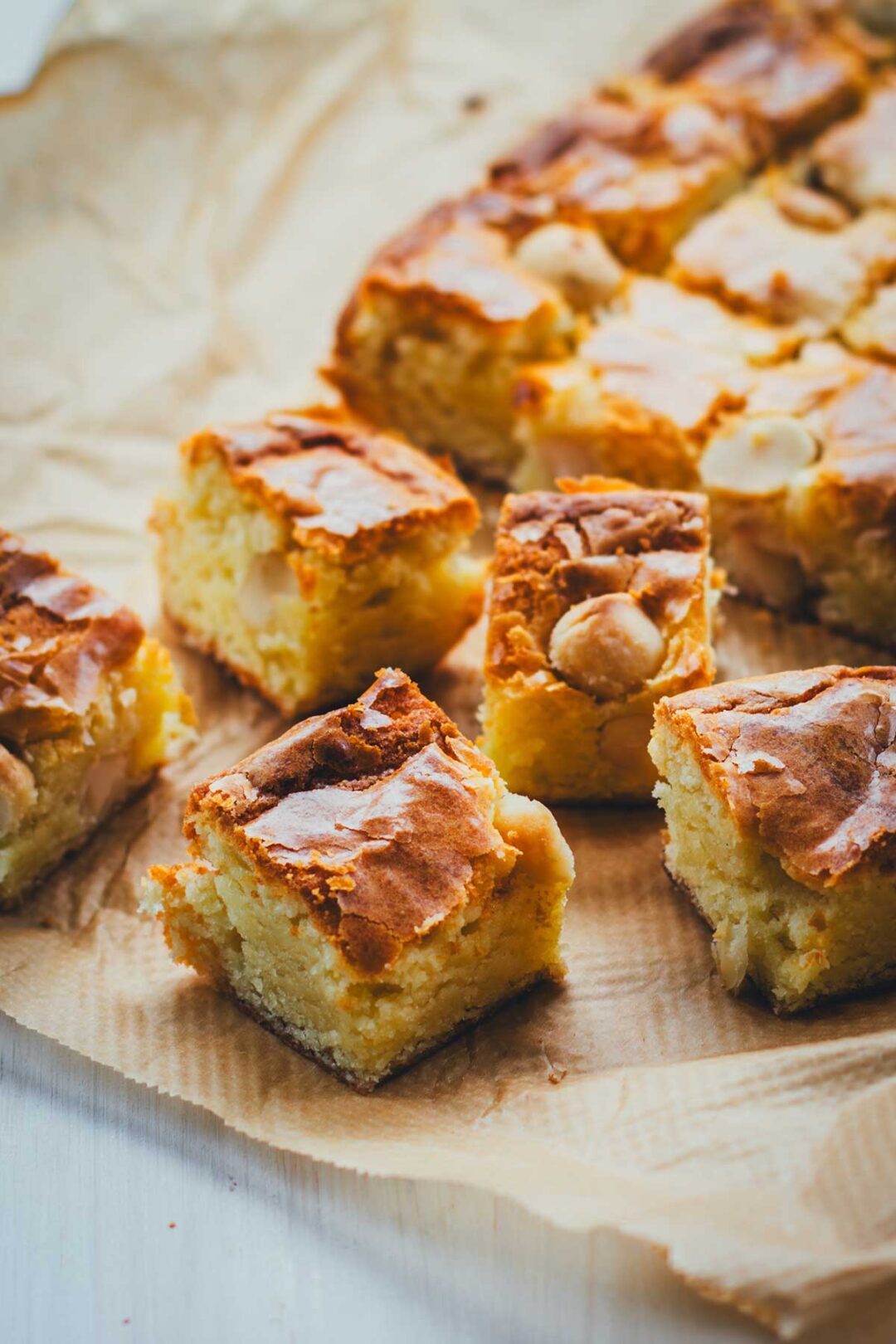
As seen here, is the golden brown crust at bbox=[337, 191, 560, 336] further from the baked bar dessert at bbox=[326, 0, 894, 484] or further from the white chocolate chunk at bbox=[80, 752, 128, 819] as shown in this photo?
the white chocolate chunk at bbox=[80, 752, 128, 819]

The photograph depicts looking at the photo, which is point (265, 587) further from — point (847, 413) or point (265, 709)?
point (847, 413)

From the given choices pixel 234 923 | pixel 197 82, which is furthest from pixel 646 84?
pixel 234 923

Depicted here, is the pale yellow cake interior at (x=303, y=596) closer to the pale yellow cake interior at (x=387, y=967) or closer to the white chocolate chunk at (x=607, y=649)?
the white chocolate chunk at (x=607, y=649)

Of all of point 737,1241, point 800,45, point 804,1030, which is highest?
point 800,45

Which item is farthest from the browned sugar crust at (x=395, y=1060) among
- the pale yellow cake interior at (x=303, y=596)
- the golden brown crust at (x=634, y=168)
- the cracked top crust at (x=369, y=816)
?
the golden brown crust at (x=634, y=168)

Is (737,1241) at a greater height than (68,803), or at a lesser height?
lesser

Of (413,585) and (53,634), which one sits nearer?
(53,634)

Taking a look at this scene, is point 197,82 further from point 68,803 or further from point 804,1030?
point 804,1030
